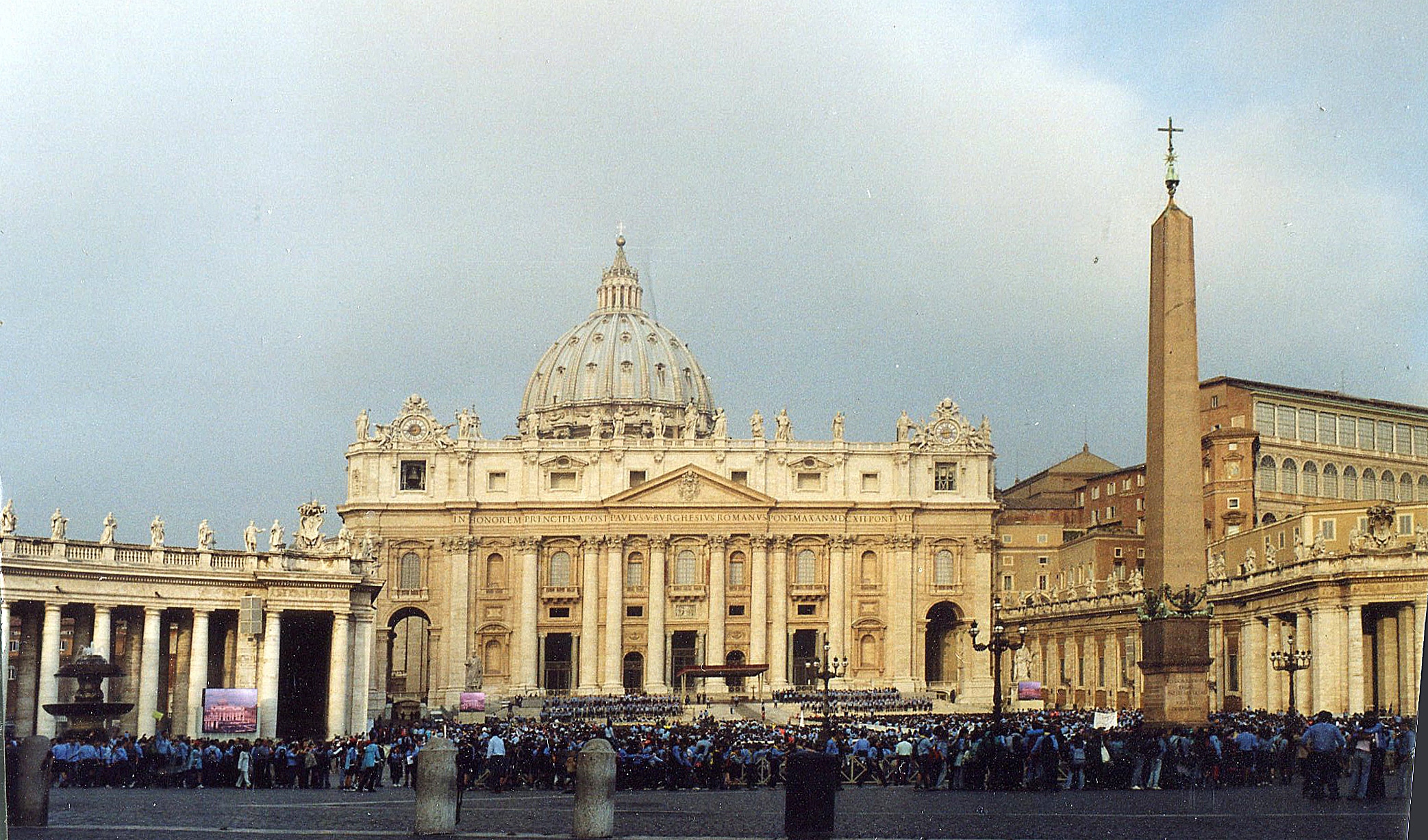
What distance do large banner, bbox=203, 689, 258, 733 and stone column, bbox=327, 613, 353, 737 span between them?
964 centimetres

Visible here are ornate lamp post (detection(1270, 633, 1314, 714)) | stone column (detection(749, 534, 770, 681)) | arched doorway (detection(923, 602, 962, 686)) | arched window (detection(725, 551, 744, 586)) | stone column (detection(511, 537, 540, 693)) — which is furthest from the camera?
arched doorway (detection(923, 602, 962, 686))

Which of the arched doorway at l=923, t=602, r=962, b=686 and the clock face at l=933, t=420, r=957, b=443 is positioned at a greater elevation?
the clock face at l=933, t=420, r=957, b=443

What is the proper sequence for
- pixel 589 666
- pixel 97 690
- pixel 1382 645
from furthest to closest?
pixel 589 666
pixel 1382 645
pixel 97 690

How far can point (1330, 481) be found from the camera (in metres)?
65.3

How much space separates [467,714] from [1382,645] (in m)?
41.1

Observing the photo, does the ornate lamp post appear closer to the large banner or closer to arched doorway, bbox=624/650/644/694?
the large banner

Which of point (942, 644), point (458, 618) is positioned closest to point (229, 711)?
point (458, 618)

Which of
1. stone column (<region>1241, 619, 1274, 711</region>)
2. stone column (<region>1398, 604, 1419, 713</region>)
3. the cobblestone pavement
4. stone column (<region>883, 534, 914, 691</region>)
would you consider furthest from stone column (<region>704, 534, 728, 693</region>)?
the cobblestone pavement

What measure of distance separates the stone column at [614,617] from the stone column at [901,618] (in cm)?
1391

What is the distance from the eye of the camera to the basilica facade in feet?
314

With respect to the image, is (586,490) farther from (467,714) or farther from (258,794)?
(258,794)

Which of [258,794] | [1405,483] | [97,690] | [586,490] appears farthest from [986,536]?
[258,794]

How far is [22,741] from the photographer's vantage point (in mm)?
18766

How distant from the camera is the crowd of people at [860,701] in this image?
72438mm
